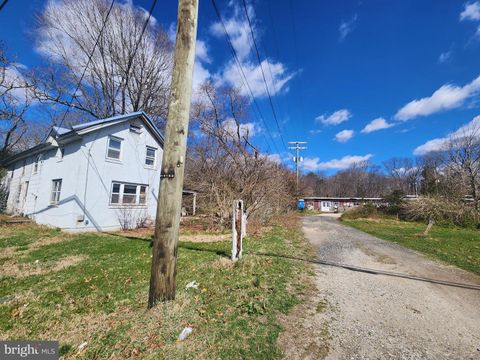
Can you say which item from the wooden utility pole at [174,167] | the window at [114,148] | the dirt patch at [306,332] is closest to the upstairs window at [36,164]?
the window at [114,148]

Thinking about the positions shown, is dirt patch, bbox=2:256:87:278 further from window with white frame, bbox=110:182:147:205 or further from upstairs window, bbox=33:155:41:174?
upstairs window, bbox=33:155:41:174

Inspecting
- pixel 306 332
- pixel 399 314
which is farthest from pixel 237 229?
pixel 399 314

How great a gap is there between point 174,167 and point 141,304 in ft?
7.48

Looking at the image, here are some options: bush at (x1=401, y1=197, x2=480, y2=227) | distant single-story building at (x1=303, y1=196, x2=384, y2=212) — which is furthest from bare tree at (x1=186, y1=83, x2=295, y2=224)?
distant single-story building at (x1=303, y1=196, x2=384, y2=212)

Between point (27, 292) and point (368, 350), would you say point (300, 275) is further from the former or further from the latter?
point (27, 292)

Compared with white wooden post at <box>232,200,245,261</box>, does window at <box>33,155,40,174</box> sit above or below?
above

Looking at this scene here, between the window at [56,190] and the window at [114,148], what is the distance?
3.17 metres

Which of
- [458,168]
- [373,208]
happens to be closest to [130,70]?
[373,208]

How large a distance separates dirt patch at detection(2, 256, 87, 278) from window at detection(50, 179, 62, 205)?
7.96 meters

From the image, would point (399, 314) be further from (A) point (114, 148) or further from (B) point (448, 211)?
(B) point (448, 211)

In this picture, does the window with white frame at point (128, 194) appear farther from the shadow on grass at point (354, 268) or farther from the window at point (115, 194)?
the shadow on grass at point (354, 268)

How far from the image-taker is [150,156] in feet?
49.8

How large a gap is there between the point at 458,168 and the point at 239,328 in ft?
101

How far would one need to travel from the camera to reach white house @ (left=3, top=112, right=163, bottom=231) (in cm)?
1154
